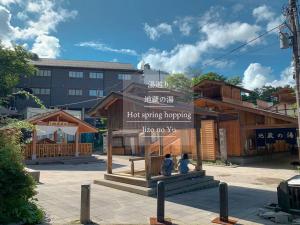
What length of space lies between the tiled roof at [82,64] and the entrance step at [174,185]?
3757 cm

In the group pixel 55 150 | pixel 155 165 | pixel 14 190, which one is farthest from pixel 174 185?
pixel 55 150

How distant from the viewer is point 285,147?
29.5 m

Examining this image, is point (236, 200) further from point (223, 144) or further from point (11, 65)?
point (11, 65)

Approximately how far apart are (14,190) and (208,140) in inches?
727

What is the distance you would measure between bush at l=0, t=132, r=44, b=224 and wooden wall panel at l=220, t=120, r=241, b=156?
1803cm

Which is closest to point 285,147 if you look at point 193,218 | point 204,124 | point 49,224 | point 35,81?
point 204,124

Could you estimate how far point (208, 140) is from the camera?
24203 millimetres

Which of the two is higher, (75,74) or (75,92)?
(75,74)

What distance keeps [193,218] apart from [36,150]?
1840 cm

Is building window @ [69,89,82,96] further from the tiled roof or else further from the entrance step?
the entrance step

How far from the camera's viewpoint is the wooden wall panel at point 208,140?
23859 millimetres

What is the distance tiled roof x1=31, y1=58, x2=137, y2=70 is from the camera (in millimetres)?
48188

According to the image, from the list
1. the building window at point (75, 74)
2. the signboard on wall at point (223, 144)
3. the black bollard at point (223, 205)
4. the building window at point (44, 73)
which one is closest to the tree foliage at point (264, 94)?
the building window at point (75, 74)

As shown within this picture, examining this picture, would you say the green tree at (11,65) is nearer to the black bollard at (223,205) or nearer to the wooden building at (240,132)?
the wooden building at (240,132)
